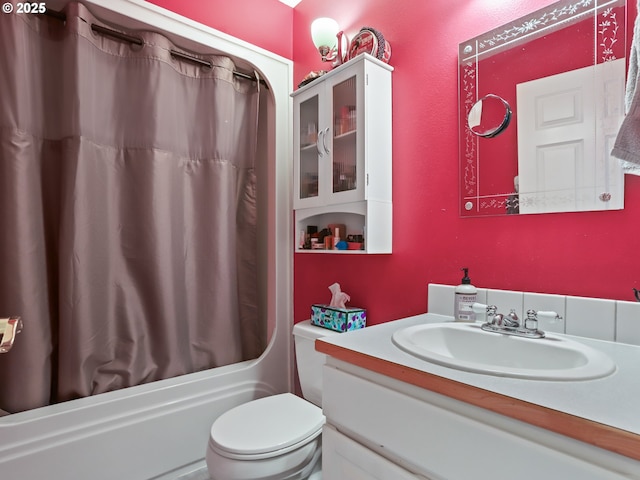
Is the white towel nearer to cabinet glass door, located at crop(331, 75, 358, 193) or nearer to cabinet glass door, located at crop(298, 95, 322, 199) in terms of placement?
cabinet glass door, located at crop(331, 75, 358, 193)

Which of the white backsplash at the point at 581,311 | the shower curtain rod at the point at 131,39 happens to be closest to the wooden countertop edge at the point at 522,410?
the white backsplash at the point at 581,311

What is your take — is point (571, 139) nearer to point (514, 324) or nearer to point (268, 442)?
point (514, 324)

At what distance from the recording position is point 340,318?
1.57 metres

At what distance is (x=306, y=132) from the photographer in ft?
5.70

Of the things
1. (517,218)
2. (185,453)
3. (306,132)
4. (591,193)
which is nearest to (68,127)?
(306,132)

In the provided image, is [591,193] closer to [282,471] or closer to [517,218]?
[517,218]

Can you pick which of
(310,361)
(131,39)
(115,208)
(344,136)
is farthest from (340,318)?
(131,39)

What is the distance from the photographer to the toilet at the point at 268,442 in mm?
1130

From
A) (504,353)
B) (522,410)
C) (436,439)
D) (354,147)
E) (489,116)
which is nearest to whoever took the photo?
(522,410)

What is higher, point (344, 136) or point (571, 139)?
point (344, 136)

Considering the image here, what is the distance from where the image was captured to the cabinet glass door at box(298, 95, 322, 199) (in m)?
1.68

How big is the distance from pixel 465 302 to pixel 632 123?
638 millimetres

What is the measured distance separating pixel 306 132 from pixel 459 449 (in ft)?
4.74

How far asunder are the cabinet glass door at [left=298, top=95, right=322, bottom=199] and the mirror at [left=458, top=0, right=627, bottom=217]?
2.15 feet
